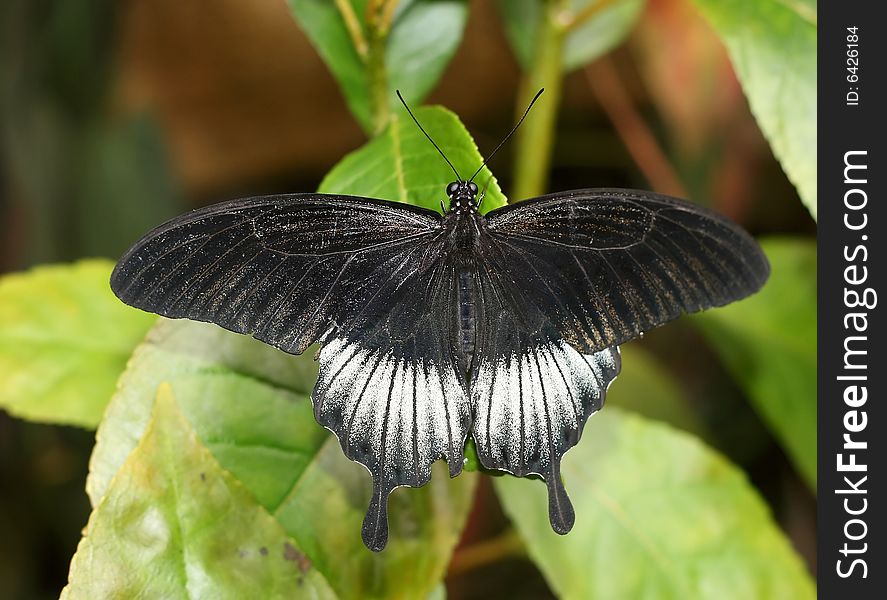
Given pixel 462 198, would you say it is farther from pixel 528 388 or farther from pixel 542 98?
pixel 542 98

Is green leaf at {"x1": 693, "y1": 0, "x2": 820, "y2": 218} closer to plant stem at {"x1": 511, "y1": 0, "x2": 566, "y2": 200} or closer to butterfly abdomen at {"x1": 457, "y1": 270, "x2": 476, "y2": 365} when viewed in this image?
plant stem at {"x1": 511, "y1": 0, "x2": 566, "y2": 200}

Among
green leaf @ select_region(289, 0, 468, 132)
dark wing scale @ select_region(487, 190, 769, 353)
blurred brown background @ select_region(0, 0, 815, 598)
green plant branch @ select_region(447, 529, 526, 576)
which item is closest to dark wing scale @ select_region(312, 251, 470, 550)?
dark wing scale @ select_region(487, 190, 769, 353)

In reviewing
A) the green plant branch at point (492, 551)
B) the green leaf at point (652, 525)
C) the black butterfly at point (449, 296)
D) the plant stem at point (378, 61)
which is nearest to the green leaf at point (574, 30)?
the plant stem at point (378, 61)

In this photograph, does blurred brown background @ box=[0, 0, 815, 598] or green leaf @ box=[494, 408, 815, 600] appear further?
blurred brown background @ box=[0, 0, 815, 598]
